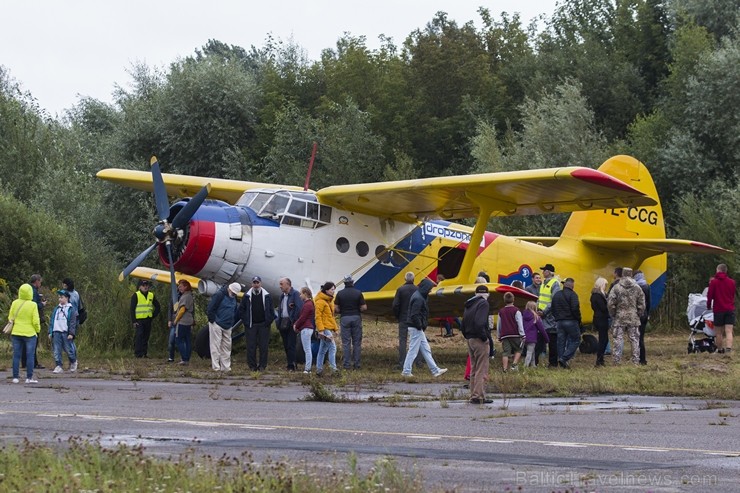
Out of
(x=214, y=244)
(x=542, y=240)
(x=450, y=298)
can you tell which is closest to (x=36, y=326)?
(x=214, y=244)

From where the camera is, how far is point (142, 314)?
26812mm

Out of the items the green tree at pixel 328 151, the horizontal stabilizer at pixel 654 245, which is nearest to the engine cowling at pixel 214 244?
the horizontal stabilizer at pixel 654 245

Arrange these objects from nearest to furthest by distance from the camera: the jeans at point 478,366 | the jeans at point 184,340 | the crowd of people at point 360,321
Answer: the jeans at point 478,366
the crowd of people at point 360,321
the jeans at point 184,340

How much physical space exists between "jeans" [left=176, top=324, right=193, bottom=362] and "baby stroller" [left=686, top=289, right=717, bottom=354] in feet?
35.3

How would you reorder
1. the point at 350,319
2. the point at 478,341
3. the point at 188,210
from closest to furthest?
the point at 478,341 → the point at 350,319 → the point at 188,210

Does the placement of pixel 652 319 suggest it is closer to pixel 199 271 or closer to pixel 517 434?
pixel 199 271

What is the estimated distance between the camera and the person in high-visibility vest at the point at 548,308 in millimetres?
23406

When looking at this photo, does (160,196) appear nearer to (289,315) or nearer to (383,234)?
(289,315)

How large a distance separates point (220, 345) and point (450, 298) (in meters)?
4.64

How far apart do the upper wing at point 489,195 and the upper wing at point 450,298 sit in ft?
6.47

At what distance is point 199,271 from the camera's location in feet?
79.0

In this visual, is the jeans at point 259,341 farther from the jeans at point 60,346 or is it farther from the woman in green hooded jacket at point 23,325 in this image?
the woman in green hooded jacket at point 23,325

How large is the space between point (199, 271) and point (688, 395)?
35.4 feet

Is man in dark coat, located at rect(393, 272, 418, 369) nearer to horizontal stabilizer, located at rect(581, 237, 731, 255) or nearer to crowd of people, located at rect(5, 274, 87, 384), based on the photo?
crowd of people, located at rect(5, 274, 87, 384)
